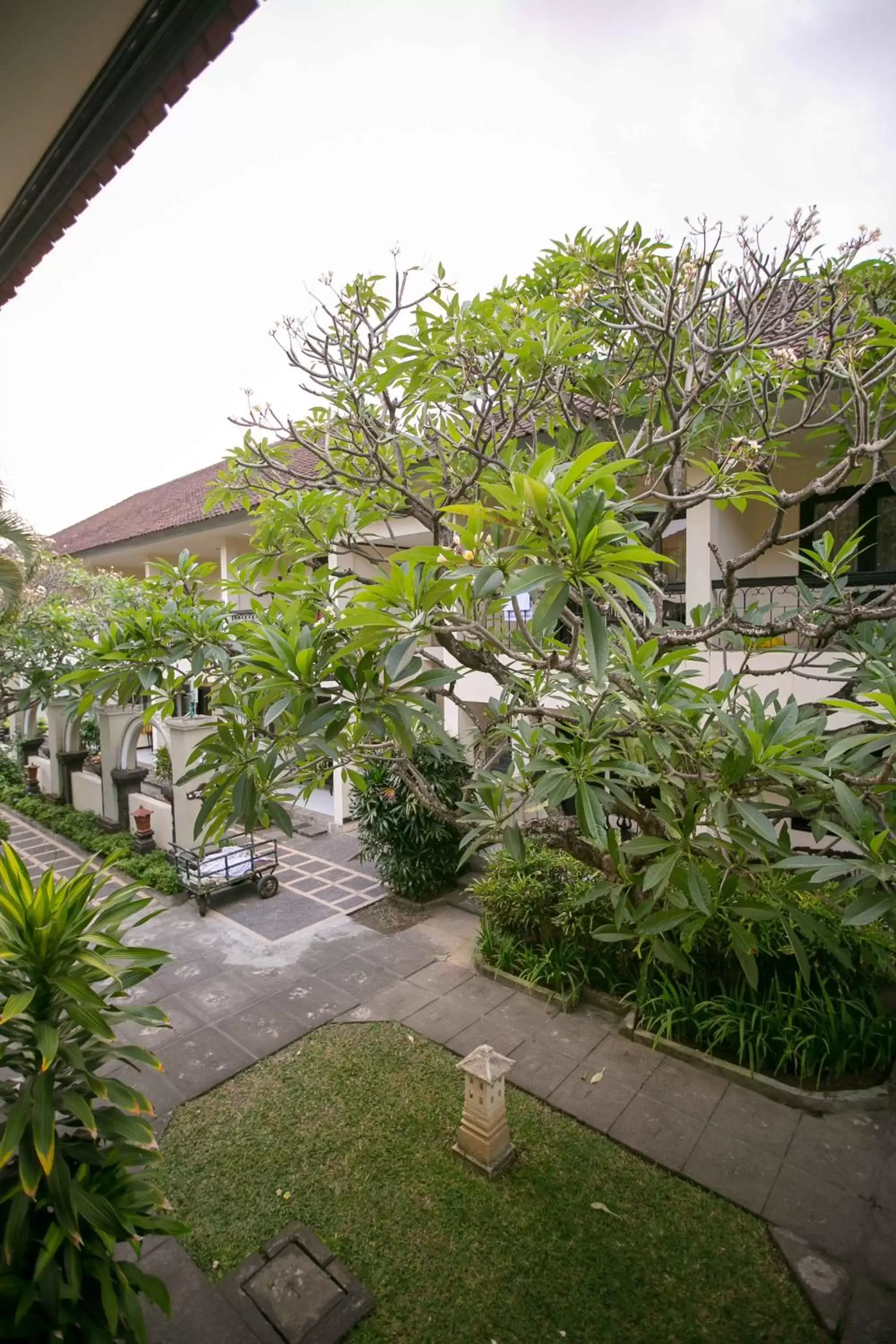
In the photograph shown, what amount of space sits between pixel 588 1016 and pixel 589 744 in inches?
148

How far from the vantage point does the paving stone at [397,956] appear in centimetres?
615

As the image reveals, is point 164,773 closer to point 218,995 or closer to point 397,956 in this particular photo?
point 218,995

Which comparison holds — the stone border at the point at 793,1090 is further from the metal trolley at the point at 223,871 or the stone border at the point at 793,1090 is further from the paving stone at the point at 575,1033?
the metal trolley at the point at 223,871

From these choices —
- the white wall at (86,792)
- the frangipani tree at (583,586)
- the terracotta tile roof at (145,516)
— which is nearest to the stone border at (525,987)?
the frangipani tree at (583,586)

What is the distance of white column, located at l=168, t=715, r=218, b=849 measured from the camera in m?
8.15

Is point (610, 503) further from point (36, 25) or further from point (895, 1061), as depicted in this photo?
point (895, 1061)

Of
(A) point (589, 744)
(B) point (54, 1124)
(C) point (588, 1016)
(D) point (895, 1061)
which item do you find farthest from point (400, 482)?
(D) point (895, 1061)

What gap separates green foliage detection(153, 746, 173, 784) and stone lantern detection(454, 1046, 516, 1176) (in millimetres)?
8179

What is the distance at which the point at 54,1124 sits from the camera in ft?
7.86

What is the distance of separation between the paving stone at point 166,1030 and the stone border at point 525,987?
2383 millimetres

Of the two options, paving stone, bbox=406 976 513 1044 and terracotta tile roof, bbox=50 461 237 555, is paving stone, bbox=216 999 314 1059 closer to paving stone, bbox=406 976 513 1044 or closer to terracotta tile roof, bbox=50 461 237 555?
paving stone, bbox=406 976 513 1044

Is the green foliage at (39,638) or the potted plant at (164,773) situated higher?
the green foliage at (39,638)

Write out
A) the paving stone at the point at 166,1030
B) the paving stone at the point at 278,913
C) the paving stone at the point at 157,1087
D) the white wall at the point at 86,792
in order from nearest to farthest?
1. the paving stone at the point at 157,1087
2. the paving stone at the point at 166,1030
3. the paving stone at the point at 278,913
4. the white wall at the point at 86,792

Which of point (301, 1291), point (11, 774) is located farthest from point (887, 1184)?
point (11, 774)
